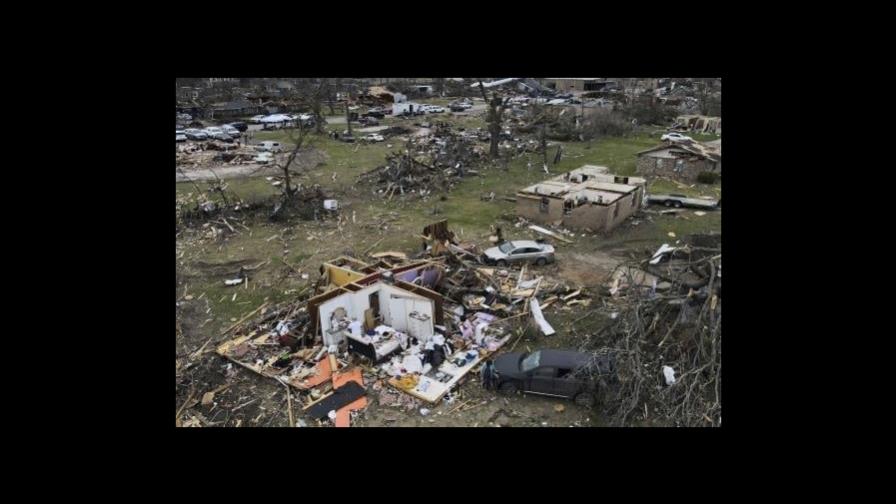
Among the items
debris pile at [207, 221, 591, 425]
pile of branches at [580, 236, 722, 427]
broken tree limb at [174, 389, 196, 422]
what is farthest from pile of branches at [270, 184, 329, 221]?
pile of branches at [580, 236, 722, 427]

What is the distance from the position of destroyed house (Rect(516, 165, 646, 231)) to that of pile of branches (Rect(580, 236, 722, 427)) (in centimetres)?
794

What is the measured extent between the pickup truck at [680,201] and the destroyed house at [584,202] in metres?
1.43

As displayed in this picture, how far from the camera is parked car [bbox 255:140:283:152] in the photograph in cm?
3878

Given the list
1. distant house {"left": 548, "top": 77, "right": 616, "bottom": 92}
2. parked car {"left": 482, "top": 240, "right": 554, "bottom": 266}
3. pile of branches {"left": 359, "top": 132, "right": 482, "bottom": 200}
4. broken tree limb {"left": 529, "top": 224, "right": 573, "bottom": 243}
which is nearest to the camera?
parked car {"left": 482, "top": 240, "right": 554, "bottom": 266}

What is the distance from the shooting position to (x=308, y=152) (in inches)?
1479

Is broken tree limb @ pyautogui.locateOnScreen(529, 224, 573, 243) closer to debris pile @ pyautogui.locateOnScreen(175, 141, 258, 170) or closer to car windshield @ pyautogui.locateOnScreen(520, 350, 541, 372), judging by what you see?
car windshield @ pyautogui.locateOnScreen(520, 350, 541, 372)

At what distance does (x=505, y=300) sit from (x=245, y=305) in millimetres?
7405

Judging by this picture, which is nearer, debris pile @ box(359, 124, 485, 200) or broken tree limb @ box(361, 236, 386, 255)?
broken tree limb @ box(361, 236, 386, 255)

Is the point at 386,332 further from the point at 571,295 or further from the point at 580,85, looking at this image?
the point at 580,85

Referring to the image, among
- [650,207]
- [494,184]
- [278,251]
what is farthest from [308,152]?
[650,207]

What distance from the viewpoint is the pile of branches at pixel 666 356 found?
10625mm

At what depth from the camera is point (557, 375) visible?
1123 centimetres

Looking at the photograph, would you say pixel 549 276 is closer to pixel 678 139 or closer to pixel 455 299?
pixel 455 299

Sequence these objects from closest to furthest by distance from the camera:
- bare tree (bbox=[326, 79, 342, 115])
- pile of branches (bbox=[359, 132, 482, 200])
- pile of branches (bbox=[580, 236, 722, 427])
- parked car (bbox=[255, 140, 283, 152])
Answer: pile of branches (bbox=[580, 236, 722, 427]) < pile of branches (bbox=[359, 132, 482, 200]) < parked car (bbox=[255, 140, 283, 152]) < bare tree (bbox=[326, 79, 342, 115])
